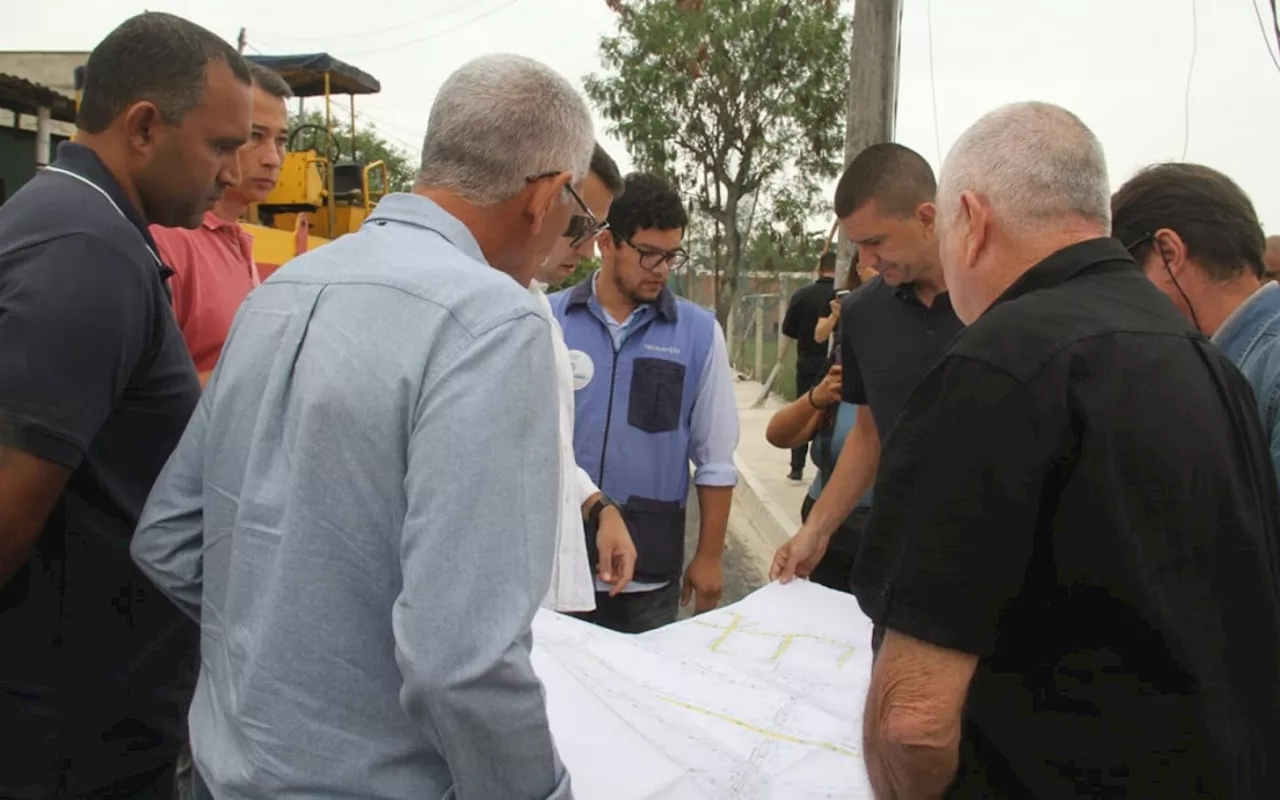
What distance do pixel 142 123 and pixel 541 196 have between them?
1.00 meters

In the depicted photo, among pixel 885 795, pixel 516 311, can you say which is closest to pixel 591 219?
pixel 516 311

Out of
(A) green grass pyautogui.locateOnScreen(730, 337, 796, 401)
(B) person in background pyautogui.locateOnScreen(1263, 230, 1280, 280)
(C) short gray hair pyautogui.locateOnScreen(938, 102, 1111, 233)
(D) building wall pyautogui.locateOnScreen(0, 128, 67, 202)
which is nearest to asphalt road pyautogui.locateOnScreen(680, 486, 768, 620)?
(B) person in background pyautogui.locateOnScreen(1263, 230, 1280, 280)

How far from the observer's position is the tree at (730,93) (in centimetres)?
1953

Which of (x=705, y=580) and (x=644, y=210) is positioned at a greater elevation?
(x=644, y=210)

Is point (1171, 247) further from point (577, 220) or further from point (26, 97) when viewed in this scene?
point (26, 97)

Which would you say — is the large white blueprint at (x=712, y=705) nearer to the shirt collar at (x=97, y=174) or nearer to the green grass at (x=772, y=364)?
the shirt collar at (x=97, y=174)

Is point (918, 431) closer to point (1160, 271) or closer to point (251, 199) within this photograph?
point (1160, 271)

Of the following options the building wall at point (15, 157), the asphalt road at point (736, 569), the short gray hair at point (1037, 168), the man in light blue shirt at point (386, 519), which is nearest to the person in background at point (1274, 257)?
the asphalt road at point (736, 569)

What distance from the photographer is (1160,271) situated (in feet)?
7.20

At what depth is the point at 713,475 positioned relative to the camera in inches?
127

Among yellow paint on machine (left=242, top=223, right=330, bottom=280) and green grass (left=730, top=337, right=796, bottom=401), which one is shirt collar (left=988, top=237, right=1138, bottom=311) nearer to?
yellow paint on machine (left=242, top=223, right=330, bottom=280)

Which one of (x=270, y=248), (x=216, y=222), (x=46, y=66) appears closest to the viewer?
(x=216, y=222)

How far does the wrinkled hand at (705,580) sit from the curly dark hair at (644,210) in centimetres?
107

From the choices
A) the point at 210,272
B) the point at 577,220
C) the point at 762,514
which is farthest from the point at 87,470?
the point at 762,514
